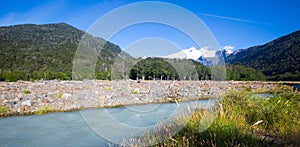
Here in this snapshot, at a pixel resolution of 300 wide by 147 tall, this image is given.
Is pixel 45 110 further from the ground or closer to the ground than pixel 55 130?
further from the ground

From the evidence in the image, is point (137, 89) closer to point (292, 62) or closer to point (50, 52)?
point (50, 52)

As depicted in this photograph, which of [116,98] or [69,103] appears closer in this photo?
[69,103]

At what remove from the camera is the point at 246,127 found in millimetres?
5625

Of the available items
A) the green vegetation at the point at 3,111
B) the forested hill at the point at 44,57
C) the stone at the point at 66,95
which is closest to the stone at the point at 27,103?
the green vegetation at the point at 3,111

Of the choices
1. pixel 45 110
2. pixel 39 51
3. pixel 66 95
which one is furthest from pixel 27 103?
pixel 39 51

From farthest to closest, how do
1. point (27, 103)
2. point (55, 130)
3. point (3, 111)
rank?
point (27, 103), point (3, 111), point (55, 130)

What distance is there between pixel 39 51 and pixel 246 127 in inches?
3341

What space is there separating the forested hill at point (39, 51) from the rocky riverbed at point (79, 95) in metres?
15.4

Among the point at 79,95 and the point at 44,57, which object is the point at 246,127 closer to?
the point at 79,95

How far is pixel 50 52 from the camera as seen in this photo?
7788 cm

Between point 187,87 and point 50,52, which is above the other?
point 50,52

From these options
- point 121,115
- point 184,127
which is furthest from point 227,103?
point 121,115

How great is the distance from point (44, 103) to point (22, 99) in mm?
1109

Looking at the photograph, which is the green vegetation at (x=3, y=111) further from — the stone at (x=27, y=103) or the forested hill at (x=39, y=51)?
the forested hill at (x=39, y=51)
